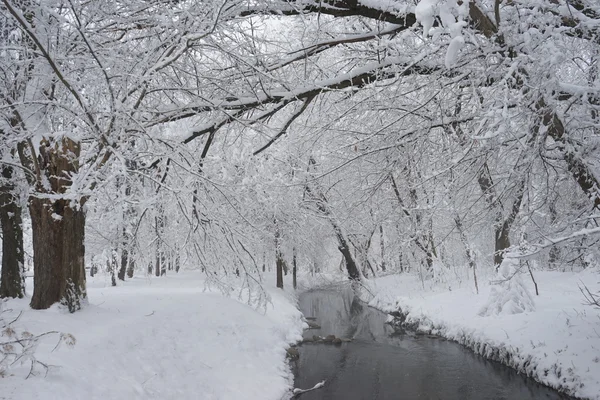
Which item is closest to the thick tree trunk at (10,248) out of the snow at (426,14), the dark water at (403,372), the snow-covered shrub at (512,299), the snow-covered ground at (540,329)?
the dark water at (403,372)

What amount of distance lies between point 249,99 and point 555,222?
13.7 feet

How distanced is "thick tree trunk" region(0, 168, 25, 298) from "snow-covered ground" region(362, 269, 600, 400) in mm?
Result: 10543

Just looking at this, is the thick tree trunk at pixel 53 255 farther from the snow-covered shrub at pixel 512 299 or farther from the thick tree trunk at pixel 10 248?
the snow-covered shrub at pixel 512 299

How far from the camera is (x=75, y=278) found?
271 inches

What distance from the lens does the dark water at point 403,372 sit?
26.1ft

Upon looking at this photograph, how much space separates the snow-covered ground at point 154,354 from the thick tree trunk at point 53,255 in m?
0.25

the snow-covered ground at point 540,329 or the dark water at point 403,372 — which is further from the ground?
the snow-covered ground at point 540,329

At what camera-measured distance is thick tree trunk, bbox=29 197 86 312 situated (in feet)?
21.6

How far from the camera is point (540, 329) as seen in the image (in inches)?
350

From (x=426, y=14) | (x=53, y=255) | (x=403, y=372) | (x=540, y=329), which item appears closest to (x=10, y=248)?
(x=53, y=255)

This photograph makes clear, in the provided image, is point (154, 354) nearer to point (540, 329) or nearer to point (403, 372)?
point (403, 372)

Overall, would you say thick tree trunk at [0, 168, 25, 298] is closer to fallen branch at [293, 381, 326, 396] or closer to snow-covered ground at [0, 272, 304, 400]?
snow-covered ground at [0, 272, 304, 400]

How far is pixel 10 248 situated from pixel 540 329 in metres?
11.4

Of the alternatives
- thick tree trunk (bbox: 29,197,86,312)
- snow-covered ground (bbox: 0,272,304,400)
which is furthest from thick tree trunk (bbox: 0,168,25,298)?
thick tree trunk (bbox: 29,197,86,312)
